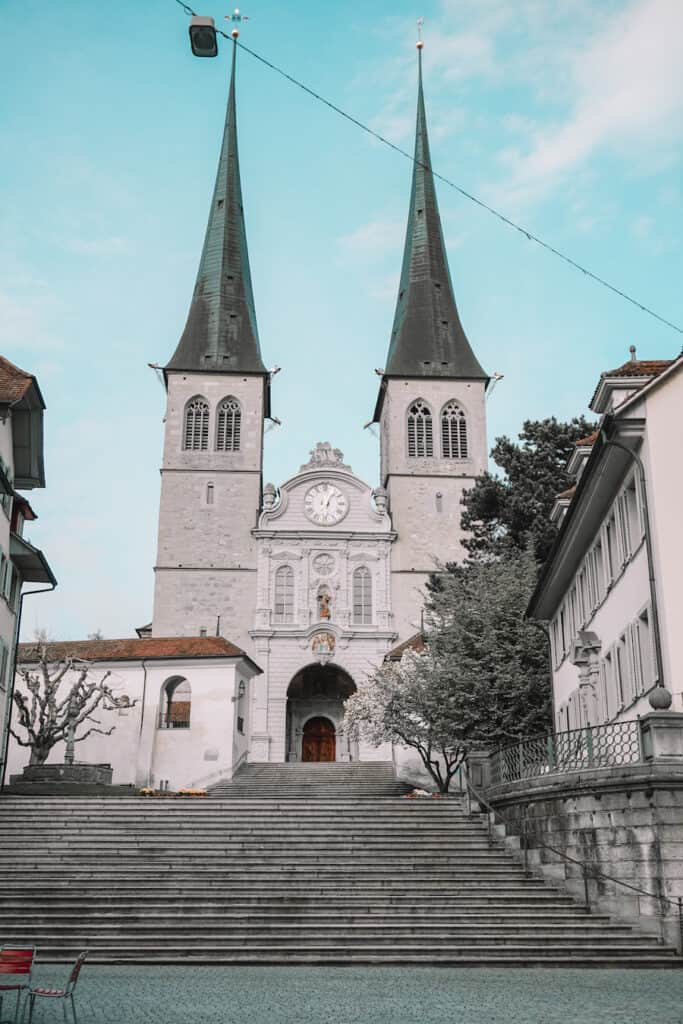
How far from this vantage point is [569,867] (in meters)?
17.7

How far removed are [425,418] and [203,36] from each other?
157ft

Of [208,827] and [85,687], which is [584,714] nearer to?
[208,827]

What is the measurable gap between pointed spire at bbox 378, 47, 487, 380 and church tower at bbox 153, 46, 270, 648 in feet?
28.1

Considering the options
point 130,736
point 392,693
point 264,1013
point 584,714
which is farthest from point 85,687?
point 264,1013

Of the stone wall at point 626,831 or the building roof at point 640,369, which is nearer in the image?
the stone wall at point 626,831

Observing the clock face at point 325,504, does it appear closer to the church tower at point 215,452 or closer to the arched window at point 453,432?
the church tower at point 215,452

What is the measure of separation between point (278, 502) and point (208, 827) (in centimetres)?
3631

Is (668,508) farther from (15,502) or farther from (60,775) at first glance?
(15,502)

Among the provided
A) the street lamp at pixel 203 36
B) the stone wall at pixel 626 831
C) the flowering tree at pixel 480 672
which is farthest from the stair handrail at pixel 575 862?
the street lamp at pixel 203 36

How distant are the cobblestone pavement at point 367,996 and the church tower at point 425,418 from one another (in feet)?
135

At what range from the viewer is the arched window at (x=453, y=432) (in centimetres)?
6100

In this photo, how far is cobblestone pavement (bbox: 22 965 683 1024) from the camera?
419 inches

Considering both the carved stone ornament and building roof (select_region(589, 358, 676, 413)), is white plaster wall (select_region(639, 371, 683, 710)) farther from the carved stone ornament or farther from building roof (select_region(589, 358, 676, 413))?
the carved stone ornament

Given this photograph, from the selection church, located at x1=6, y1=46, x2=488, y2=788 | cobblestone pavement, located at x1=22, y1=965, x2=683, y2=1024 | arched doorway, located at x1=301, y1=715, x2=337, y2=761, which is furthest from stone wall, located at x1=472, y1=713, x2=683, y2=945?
arched doorway, located at x1=301, y1=715, x2=337, y2=761
